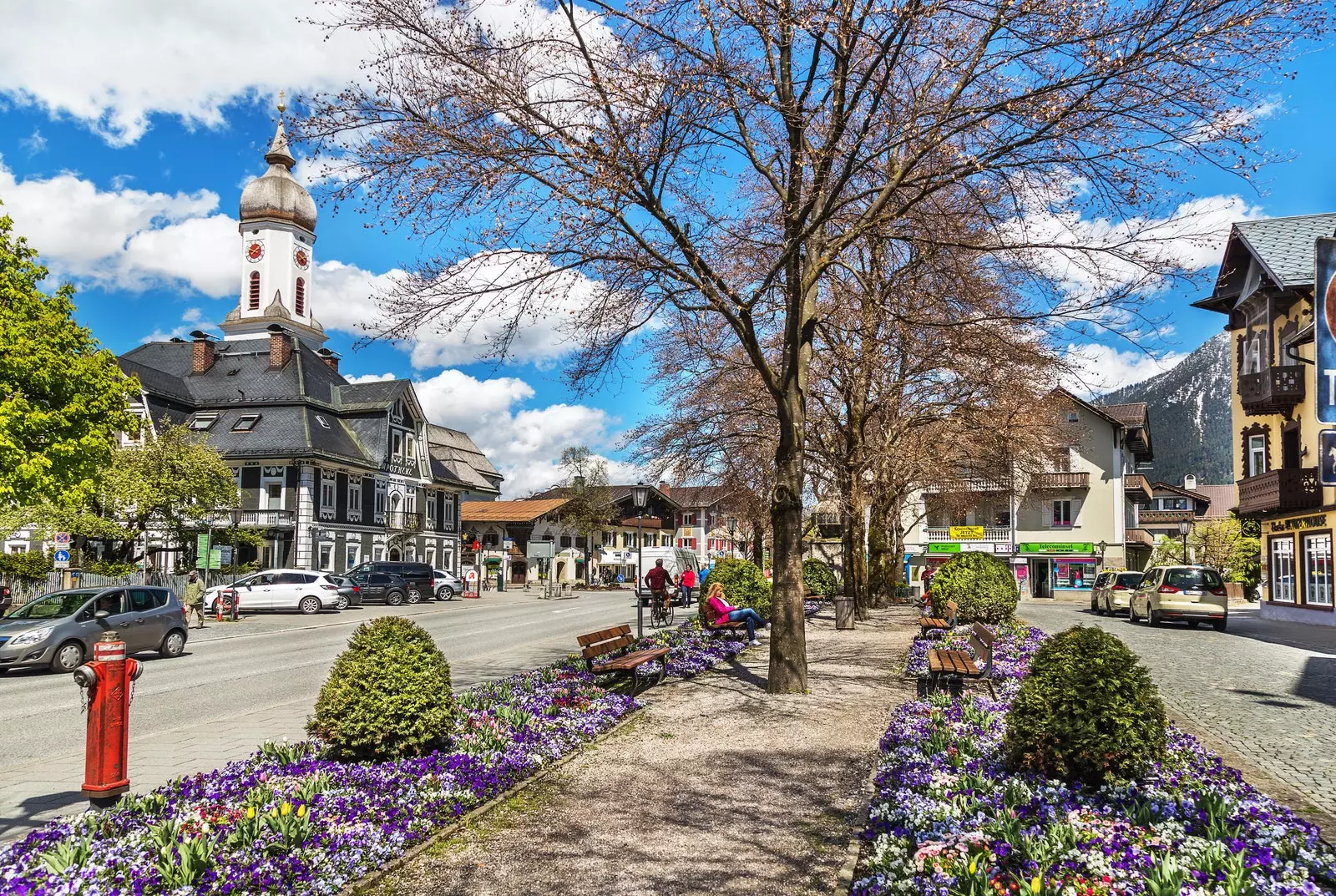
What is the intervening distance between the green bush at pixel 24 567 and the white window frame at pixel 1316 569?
41465mm

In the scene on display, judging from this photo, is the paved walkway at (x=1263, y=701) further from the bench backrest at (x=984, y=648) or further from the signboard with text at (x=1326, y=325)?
the signboard with text at (x=1326, y=325)

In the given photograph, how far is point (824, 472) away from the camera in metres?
28.7

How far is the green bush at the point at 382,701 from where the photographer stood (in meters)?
7.30

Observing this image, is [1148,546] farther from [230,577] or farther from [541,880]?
[541,880]

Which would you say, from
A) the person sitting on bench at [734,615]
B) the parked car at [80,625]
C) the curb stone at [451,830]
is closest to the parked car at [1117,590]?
the person sitting on bench at [734,615]

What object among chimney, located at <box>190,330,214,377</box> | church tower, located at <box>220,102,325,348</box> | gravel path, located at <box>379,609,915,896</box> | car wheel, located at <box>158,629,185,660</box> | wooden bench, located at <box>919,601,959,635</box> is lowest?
car wheel, located at <box>158,629,185,660</box>

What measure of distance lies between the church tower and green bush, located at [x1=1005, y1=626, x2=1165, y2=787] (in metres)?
72.5

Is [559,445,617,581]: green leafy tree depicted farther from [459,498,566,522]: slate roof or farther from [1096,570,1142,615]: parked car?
[1096,570,1142,615]: parked car

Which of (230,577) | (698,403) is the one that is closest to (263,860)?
(698,403)

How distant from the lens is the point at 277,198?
7444cm

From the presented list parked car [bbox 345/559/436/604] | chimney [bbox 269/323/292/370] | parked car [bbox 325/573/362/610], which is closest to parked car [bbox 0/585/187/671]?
parked car [bbox 325/573/362/610]

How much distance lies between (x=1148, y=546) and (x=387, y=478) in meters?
51.9

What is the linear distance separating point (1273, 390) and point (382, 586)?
3549cm

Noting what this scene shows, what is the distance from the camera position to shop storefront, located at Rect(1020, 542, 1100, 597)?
6212 centimetres
